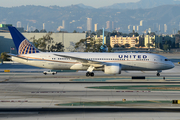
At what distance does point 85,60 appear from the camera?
41094mm

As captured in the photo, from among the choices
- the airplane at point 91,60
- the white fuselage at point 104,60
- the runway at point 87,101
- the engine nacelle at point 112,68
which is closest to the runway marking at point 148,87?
the runway at point 87,101

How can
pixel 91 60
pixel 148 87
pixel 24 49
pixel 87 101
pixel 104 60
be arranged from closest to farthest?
pixel 87 101, pixel 148 87, pixel 91 60, pixel 104 60, pixel 24 49

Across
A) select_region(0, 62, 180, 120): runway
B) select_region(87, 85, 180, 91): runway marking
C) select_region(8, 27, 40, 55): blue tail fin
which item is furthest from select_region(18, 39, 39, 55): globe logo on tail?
select_region(87, 85, 180, 91): runway marking

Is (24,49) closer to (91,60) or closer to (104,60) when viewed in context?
(91,60)

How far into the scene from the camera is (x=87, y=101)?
24.8m

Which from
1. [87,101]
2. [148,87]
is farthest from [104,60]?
[87,101]

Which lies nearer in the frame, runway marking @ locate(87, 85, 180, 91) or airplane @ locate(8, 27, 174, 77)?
runway marking @ locate(87, 85, 180, 91)

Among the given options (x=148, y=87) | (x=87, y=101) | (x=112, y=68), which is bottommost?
(x=87, y=101)

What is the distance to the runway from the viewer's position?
20.2m

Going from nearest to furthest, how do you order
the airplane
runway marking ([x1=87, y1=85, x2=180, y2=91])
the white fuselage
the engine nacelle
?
1. runway marking ([x1=87, y1=85, x2=180, y2=91])
2. the engine nacelle
3. the airplane
4. the white fuselage

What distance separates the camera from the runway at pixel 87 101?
2025cm

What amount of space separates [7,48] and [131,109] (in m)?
102

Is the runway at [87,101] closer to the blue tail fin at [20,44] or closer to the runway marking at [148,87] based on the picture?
the runway marking at [148,87]

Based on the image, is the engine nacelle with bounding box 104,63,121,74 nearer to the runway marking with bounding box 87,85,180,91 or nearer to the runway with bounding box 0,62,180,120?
the runway with bounding box 0,62,180,120
